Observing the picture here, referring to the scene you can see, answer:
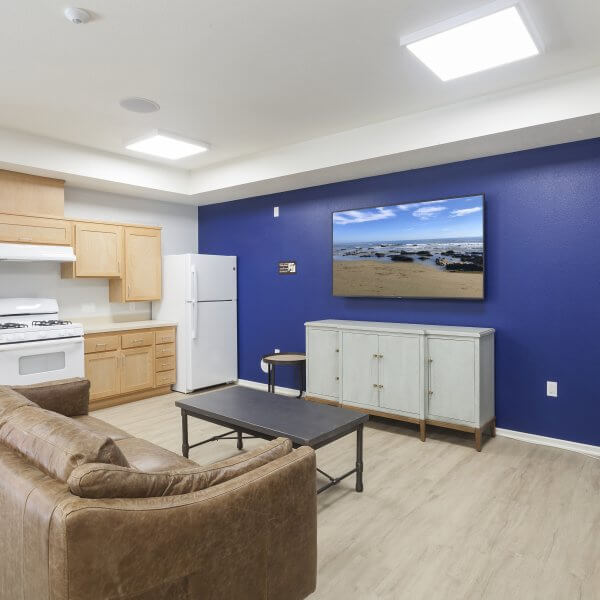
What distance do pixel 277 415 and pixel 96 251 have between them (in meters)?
3.08

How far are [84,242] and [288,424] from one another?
3.24 metres

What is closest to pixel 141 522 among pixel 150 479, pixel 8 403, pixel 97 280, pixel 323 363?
pixel 150 479

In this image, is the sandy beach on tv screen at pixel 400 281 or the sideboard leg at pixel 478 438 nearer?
the sideboard leg at pixel 478 438

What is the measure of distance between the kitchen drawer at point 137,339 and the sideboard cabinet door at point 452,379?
9.78 ft

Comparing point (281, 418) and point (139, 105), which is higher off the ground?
point (139, 105)

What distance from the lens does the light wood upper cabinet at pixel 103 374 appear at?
4.52m

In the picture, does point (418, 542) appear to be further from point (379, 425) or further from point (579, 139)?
point (579, 139)

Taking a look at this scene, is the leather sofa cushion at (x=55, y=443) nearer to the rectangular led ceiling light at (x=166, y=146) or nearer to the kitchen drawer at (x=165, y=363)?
the rectangular led ceiling light at (x=166, y=146)

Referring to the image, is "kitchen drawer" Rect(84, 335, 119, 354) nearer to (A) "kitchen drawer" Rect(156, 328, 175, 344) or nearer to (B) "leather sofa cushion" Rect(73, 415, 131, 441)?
(A) "kitchen drawer" Rect(156, 328, 175, 344)

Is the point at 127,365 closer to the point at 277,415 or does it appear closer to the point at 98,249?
the point at 98,249

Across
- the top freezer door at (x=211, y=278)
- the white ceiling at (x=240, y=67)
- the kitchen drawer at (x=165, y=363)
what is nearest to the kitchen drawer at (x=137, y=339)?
the kitchen drawer at (x=165, y=363)

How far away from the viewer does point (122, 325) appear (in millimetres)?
4930

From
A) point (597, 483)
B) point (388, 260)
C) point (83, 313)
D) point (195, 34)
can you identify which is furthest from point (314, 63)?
point (83, 313)

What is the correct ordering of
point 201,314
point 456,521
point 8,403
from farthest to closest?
point 201,314 → point 456,521 → point 8,403
